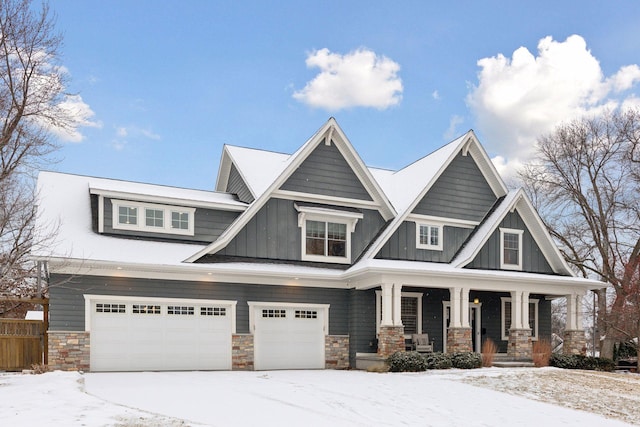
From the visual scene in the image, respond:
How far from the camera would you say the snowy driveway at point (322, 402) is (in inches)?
363

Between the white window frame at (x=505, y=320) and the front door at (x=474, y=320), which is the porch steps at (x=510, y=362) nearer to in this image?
the front door at (x=474, y=320)

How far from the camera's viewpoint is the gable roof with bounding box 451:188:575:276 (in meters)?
19.9

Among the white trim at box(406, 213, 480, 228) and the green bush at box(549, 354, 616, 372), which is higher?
the white trim at box(406, 213, 480, 228)

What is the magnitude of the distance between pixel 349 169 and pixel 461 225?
462 cm

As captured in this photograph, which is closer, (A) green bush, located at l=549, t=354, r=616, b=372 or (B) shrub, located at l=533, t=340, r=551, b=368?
(B) shrub, located at l=533, t=340, r=551, b=368

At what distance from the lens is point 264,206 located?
18500mm

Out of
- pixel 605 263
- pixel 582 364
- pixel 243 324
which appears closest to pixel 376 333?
pixel 243 324

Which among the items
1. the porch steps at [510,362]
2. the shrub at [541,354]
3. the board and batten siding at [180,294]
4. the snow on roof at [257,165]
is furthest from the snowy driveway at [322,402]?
the snow on roof at [257,165]

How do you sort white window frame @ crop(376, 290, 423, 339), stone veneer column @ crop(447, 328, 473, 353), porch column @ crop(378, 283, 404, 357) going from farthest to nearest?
1. white window frame @ crop(376, 290, 423, 339)
2. stone veneer column @ crop(447, 328, 473, 353)
3. porch column @ crop(378, 283, 404, 357)

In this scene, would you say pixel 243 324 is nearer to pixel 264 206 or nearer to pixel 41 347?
pixel 264 206

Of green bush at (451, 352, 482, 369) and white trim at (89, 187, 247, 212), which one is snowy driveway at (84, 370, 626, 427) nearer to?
green bush at (451, 352, 482, 369)

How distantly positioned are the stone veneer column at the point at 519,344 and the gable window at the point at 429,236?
3.77 meters

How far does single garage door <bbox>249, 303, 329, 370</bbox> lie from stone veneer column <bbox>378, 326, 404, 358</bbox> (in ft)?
7.09

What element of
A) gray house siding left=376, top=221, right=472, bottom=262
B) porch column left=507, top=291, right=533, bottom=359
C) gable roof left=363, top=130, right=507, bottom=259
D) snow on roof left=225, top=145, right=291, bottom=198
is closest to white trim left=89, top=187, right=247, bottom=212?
snow on roof left=225, top=145, right=291, bottom=198
